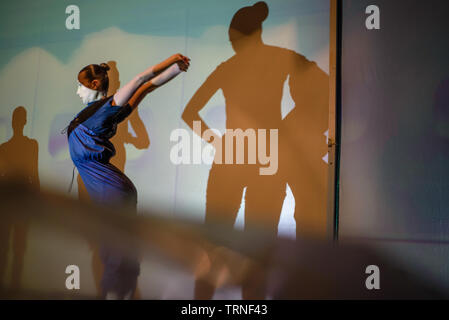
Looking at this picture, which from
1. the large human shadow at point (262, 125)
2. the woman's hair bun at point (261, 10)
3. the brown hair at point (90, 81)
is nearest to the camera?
the large human shadow at point (262, 125)

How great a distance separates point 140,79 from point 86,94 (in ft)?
1.28

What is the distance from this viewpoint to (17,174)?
2902 mm

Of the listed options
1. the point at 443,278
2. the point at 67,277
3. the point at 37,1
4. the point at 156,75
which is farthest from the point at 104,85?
the point at 443,278

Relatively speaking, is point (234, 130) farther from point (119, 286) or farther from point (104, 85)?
point (119, 286)

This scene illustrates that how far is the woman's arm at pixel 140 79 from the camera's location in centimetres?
280

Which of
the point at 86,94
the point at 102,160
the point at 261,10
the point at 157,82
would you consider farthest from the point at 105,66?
the point at 261,10

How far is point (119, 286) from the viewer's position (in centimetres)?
260

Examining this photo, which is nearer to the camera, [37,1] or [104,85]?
[104,85]

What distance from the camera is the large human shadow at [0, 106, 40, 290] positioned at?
9.20 ft

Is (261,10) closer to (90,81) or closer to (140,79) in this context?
(140,79)

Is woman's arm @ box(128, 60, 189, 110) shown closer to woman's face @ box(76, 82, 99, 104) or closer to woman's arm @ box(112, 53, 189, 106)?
woman's arm @ box(112, 53, 189, 106)

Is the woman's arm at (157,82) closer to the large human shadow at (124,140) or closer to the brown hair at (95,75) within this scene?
the large human shadow at (124,140)

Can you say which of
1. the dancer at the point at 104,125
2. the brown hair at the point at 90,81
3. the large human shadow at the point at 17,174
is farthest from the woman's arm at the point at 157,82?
the large human shadow at the point at 17,174
